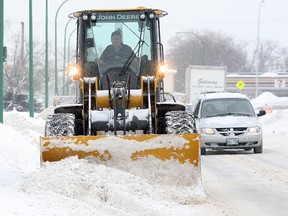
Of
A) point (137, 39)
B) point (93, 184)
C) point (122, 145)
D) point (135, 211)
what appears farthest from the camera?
point (137, 39)

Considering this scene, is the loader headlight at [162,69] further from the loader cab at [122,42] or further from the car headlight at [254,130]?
the car headlight at [254,130]

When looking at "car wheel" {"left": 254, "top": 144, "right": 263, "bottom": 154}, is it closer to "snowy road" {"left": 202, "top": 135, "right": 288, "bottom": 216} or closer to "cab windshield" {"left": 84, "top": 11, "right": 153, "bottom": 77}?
"snowy road" {"left": 202, "top": 135, "right": 288, "bottom": 216}

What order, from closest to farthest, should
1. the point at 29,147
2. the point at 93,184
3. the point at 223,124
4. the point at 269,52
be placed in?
the point at 93,184 < the point at 29,147 < the point at 223,124 < the point at 269,52

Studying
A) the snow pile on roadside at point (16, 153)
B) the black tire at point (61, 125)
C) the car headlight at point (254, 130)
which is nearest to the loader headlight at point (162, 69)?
the black tire at point (61, 125)

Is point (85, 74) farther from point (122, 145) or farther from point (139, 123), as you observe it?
point (122, 145)

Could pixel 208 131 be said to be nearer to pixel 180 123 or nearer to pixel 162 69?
pixel 162 69

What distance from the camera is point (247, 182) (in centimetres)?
1316

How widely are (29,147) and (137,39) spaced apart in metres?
5.40

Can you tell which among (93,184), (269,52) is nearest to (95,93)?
(93,184)

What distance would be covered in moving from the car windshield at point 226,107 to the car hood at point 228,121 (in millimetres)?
479

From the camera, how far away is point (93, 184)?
A: 9438 millimetres

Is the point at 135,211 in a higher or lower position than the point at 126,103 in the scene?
lower

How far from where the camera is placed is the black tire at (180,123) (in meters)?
11.5

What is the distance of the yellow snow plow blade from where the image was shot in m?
10.7
